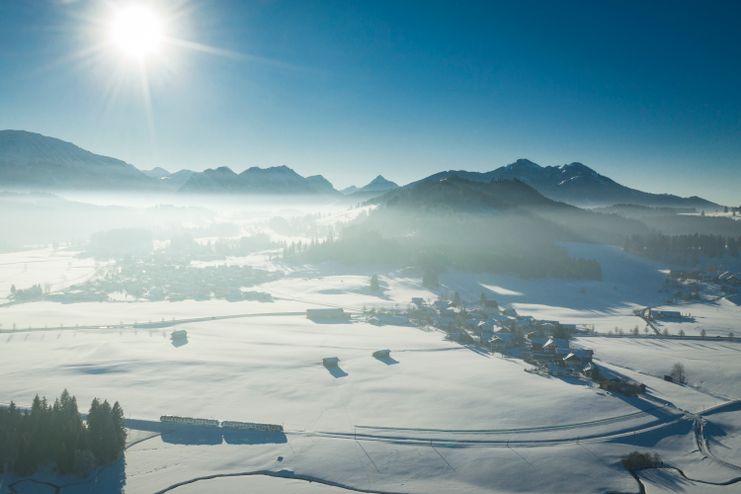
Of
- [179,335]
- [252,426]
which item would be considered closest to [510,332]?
[252,426]

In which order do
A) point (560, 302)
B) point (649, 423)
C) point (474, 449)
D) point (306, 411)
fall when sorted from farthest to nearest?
point (560, 302), point (306, 411), point (649, 423), point (474, 449)

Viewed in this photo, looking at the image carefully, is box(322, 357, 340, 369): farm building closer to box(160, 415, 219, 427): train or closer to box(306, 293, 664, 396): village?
box(306, 293, 664, 396): village

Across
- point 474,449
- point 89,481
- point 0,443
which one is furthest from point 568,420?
point 0,443

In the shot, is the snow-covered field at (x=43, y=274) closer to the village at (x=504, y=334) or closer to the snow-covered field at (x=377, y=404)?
the snow-covered field at (x=377, y=404)

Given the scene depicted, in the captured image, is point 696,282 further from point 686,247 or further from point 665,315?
point 665,315

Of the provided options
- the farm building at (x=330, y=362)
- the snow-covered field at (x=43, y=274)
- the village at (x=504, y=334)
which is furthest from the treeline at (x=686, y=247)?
the snow-covered field at (x=43, y=274)

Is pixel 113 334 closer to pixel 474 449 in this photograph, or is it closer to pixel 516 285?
pixel 474 449
